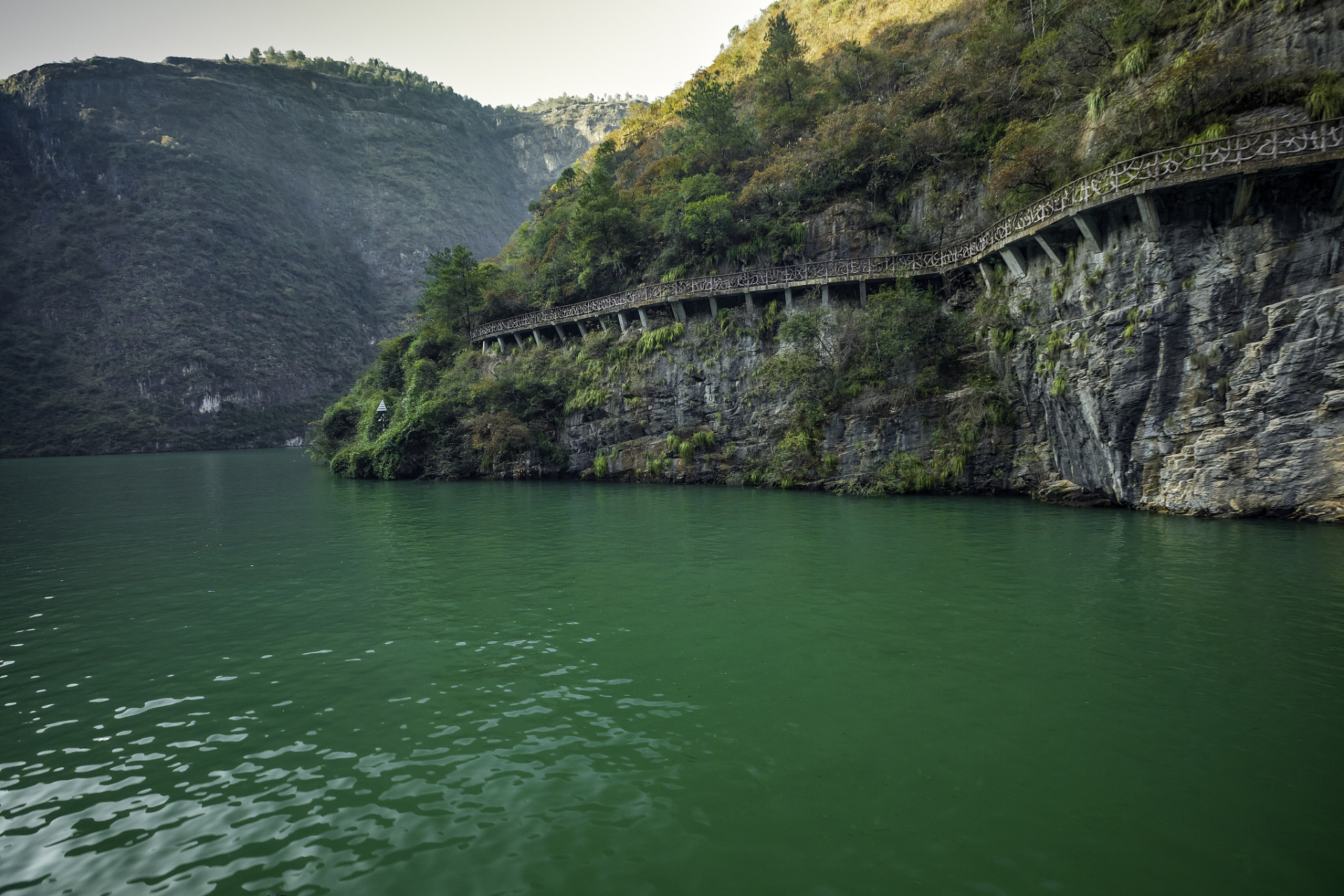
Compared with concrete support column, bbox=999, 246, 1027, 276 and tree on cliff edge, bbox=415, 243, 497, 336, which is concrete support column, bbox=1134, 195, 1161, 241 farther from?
tree on cliff edge, bbox=415, 243, 497, 336

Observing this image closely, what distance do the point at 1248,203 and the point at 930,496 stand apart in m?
12.2

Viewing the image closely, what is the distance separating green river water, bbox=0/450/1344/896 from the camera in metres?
4.10

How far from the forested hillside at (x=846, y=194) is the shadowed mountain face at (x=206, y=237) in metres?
63.5

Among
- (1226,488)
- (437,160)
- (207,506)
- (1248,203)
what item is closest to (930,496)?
(1226,488)

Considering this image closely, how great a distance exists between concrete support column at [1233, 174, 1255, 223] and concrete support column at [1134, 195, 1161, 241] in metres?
1.60

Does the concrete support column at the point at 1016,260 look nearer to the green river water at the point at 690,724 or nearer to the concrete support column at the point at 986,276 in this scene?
the concrete support column at the point at 986,276

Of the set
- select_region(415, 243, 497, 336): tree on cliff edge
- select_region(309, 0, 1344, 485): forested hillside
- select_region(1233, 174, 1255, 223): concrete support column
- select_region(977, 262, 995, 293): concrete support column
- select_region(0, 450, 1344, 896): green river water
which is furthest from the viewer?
select_region(415, 243, 497, 336): tree on cliff edge

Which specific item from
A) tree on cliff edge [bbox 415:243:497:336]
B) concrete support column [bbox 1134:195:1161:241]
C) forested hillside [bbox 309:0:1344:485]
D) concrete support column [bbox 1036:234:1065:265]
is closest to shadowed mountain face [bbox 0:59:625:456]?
forested hillside [bbox 309:0:1344:485]

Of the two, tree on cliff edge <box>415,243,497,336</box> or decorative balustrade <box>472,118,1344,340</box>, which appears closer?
decorative balustrade <box>472,118,1344,340</box>

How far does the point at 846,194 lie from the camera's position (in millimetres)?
32000

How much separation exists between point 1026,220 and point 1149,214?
453 cm

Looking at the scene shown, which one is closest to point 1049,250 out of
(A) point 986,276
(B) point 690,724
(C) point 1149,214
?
(C) point 1149,214

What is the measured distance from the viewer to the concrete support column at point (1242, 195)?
15.4 metres

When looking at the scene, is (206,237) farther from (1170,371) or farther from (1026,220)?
(1170,371)
